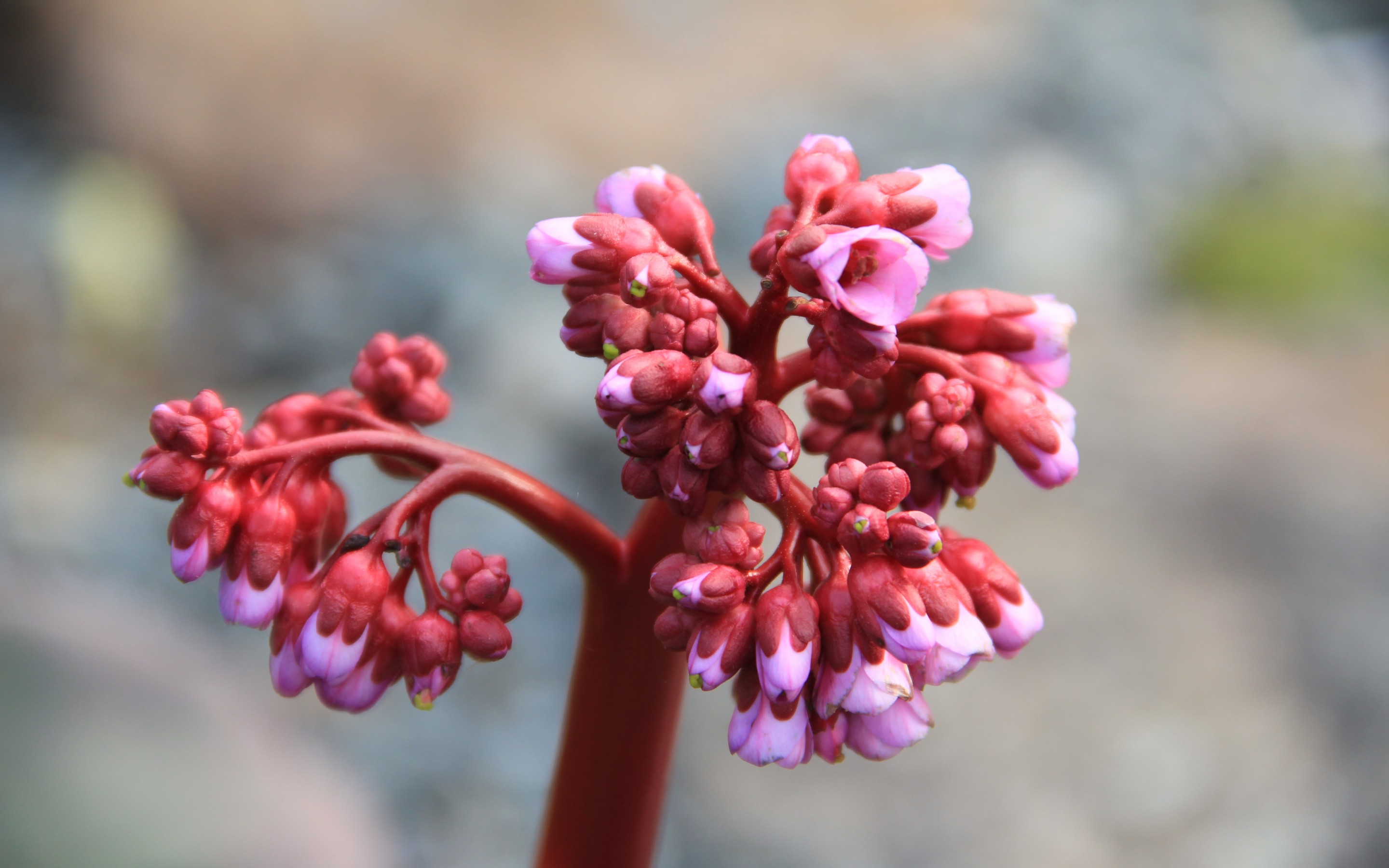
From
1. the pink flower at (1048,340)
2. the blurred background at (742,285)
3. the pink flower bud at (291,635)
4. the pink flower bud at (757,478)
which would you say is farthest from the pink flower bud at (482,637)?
the blurred background at (742,285)

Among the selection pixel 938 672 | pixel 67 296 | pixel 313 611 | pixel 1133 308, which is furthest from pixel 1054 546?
pixel 67 296

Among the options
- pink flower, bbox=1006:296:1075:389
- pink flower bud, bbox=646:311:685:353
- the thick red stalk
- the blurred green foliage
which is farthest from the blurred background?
pink flower, bbox=1006:296:1075:389

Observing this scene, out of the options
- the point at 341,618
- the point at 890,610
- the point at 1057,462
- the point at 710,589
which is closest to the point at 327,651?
the point at 341,618

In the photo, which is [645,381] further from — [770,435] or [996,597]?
[996,597]

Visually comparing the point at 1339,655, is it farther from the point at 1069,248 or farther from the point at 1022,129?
the point at 1022,129

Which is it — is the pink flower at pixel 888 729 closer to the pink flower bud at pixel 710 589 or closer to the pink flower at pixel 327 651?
the pink flower bud at pixel 710 589

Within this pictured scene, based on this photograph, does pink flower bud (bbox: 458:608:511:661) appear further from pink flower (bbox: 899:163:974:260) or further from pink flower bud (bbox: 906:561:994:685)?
pink flower (bbox: 899:163:974:260)
